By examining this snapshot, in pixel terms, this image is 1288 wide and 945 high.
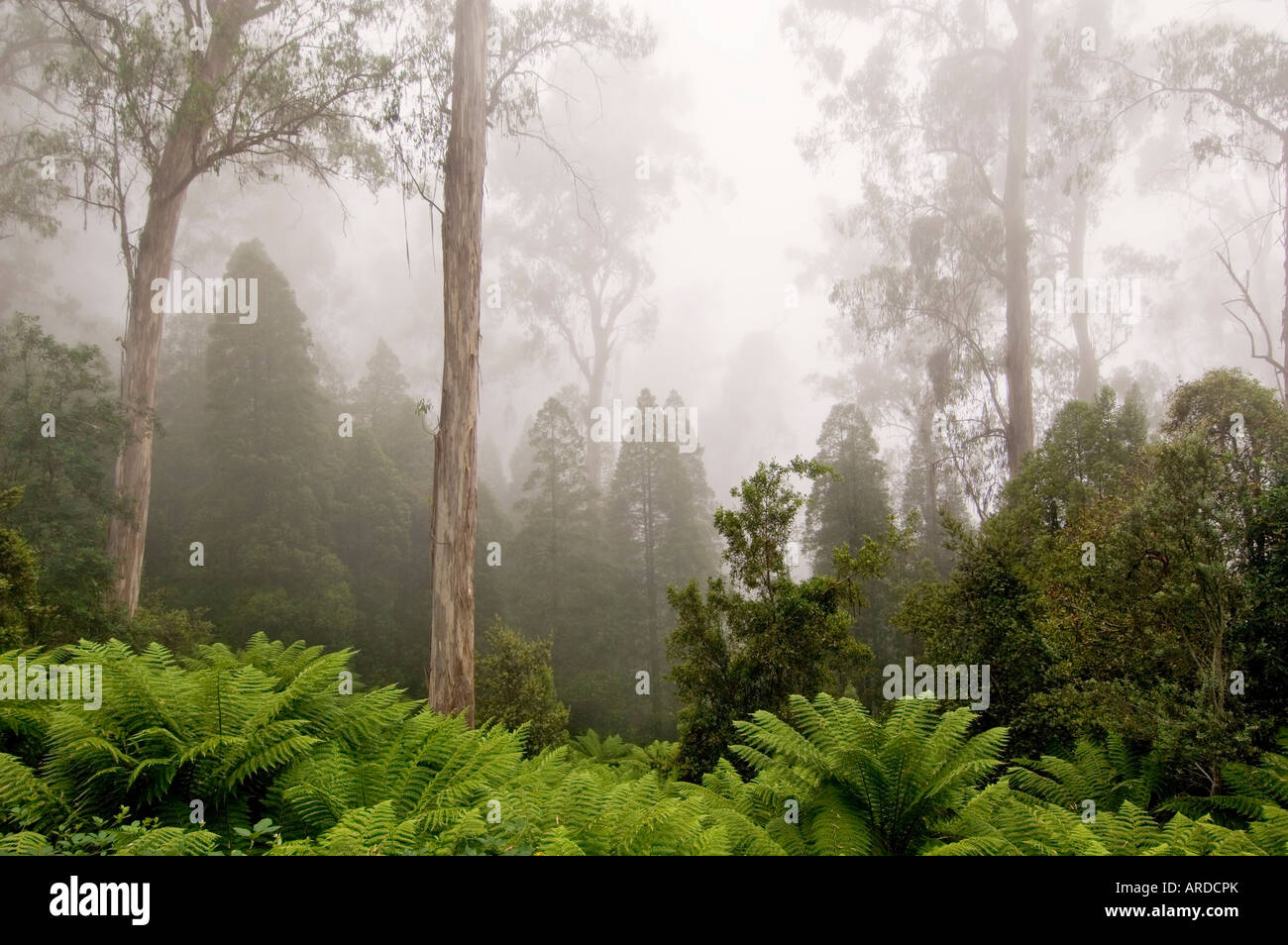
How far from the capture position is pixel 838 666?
7.41 metres

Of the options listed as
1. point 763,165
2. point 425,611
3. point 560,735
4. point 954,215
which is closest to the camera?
point 560,735

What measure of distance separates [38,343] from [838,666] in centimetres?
1309

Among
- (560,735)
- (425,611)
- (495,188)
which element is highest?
(495,188)

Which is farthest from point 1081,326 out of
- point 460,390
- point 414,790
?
point 414,790

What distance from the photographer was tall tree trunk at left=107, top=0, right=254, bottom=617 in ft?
34.5

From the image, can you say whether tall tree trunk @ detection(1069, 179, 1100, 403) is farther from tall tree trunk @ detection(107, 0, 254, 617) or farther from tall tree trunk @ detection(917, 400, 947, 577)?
tall tree trunk @ detection(107, 0, 254, 617)

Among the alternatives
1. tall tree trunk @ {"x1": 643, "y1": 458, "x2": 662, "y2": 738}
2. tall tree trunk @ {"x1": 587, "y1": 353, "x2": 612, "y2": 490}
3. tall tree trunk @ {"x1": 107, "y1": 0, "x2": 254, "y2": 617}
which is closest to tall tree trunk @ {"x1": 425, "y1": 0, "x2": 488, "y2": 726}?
tall tree trunk @ {"x1": 107, "y1": 0, "x2": 254, "y2": 617}

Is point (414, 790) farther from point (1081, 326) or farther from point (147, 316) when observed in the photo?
point (1081, 326)

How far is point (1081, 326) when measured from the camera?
2333cm

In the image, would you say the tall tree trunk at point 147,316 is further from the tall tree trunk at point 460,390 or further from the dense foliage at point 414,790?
the dense foliage at point 414,790

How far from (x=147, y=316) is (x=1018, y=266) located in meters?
17.6

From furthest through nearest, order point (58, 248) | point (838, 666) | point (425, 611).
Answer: point (58, 248) < point (425, 611) < point (838, 666)
